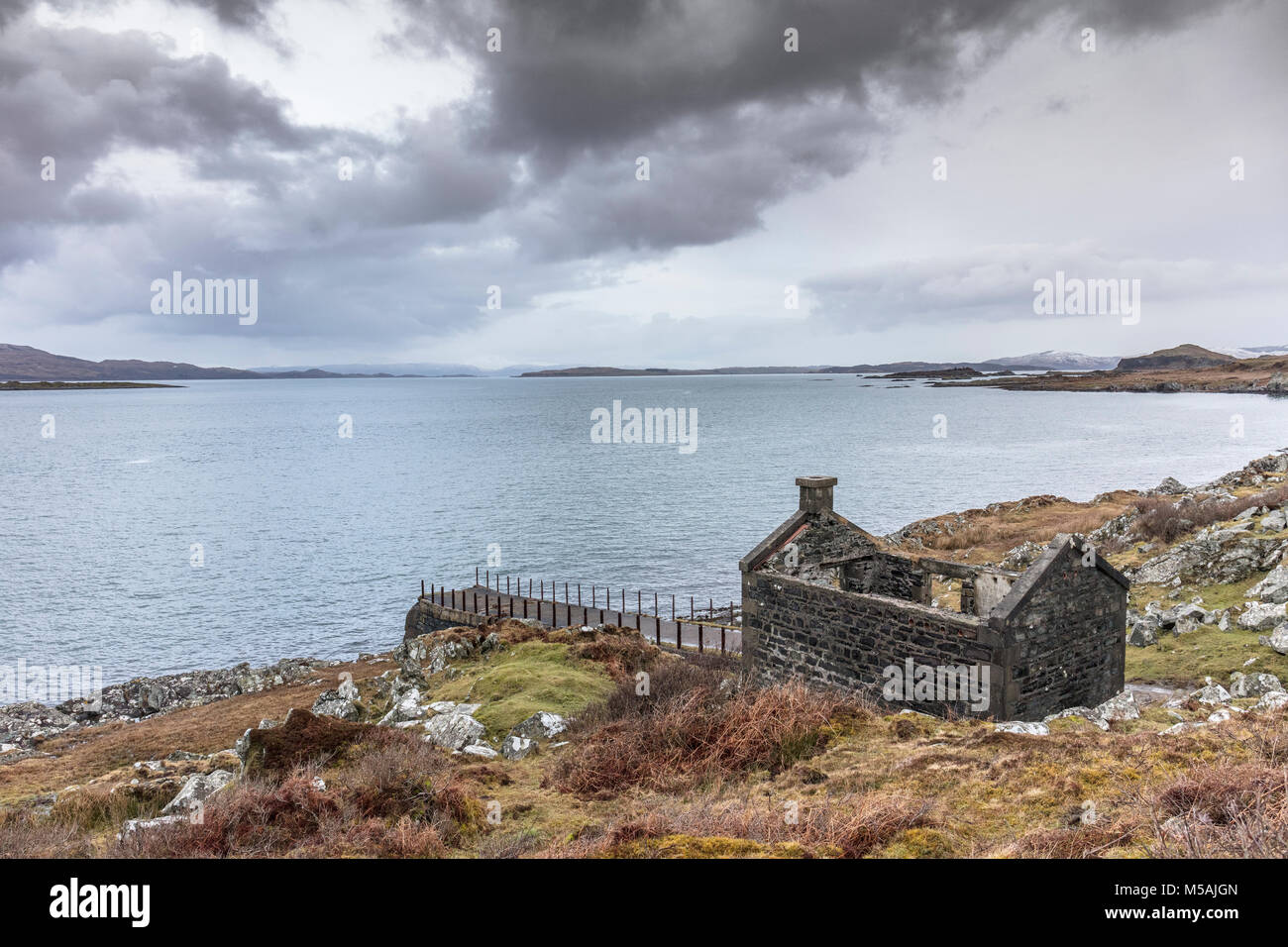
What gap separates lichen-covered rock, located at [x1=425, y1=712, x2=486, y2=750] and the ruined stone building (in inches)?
268

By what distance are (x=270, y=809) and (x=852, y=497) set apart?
226 ft

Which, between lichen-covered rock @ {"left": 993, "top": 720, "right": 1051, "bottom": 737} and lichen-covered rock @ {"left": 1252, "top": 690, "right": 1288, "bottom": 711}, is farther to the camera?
lichen-covered rock @ {"left": 1252, "top": 690, "right": 1288, "bottom": 711}

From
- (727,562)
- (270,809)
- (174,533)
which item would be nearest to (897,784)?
(270,809)

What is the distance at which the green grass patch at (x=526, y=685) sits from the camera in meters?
17.5

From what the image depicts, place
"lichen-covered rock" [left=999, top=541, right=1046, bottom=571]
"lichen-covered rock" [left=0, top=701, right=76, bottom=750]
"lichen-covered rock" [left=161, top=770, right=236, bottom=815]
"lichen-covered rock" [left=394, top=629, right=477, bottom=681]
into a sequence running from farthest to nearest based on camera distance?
1. "lichen-covered rock" [left=999, top=541, right=1046, bottom=571]
2. "lichen-covered rock" [left=0, top=701, right=76, bottom=750]
3. "lichen-covered rock" [left=394, top=629, right=477, bottom=681]
4. "lichen-covered rock" [left=161, top=770, right=236, bottom=815]

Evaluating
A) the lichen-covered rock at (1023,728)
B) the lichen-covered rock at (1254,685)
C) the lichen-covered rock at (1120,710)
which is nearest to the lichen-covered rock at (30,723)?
the lichen-covered rock at (1023,728)

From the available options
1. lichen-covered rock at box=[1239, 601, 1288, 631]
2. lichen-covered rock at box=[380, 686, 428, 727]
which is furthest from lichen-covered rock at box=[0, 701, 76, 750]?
lichen-covered rock at box=[1239, 601, 1288, 631]

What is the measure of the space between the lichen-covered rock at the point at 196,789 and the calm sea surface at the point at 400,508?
27.5 m

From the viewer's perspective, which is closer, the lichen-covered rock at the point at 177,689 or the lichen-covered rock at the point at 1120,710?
the lichen-covered rock at the point at 1120,710

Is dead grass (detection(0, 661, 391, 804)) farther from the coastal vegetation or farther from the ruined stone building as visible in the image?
the ruined stone building

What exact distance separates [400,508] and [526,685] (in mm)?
59498

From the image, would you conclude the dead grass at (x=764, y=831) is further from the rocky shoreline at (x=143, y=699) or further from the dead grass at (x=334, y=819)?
the rocky shoreline at (x=143, y=699)

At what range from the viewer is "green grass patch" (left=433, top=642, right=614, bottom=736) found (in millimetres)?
17469
